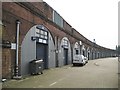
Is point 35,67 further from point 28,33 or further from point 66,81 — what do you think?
point 66,81

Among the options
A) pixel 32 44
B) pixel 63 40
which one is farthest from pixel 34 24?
pixel 63 40

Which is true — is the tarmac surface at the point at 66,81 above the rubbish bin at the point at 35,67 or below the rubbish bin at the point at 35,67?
below

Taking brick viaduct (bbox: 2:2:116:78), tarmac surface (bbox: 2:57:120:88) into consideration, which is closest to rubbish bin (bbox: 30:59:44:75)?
brick viaduct (bbox: 2:2:116:78)

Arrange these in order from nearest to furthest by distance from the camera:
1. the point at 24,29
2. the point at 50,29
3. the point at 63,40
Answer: the point at 24,29 → the point at 50,29 → the point at 63,40

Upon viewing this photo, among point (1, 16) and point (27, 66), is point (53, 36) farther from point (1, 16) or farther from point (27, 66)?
point (1, 16)

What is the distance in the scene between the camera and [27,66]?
18.0 metres

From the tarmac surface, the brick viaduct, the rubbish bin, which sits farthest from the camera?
the rubbish bin

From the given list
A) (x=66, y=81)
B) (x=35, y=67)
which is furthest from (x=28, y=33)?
(x=66, y=81)

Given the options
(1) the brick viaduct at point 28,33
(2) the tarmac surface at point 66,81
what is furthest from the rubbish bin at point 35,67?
(2) the tarmac surface at point 66,81

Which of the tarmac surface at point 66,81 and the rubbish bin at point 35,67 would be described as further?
the rubbish bin at point 35,67

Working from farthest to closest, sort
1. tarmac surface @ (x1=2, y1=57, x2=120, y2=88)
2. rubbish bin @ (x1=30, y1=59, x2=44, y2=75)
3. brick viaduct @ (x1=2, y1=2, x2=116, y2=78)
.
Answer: rubbish bin @ (x1=30, y1=59, x2=44, y2=75) → brick viaduct @ (x1=2, y1=2, x2=116, y2=78) → tarmac surface @ (x1=2, y1=57, x2=120, y2=88)

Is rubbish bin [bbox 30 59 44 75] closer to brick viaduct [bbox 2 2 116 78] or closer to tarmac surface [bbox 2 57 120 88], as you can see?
brick viaduct [bbox 2 2 116 78]

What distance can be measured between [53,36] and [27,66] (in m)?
9.77

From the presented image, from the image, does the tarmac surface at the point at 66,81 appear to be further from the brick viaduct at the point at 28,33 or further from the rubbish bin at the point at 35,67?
the brick viaduct at the point at 28,33
